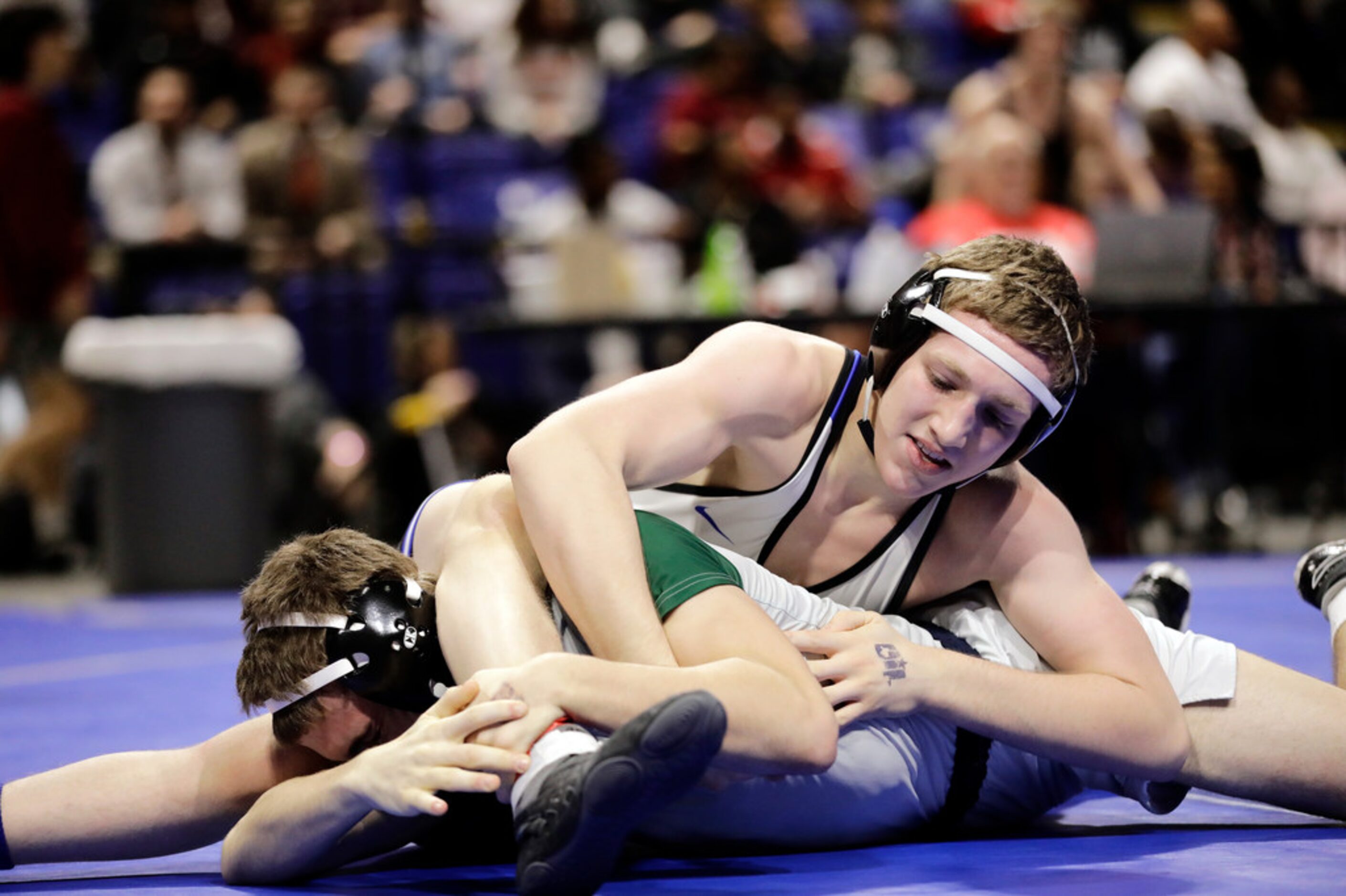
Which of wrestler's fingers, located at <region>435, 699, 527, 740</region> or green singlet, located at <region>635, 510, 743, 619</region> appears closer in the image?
wrestler's fingers, located at <region>435, 699, 527, 740</region>

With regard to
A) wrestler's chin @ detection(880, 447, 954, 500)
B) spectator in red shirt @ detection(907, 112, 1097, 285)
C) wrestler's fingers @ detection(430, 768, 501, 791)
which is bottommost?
wrestler's fingers @ detection(430, 768, 501, 791)

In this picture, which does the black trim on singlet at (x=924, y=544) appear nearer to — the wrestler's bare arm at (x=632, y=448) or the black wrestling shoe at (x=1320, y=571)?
the wrestler's bare arm at (x=632, y=448)

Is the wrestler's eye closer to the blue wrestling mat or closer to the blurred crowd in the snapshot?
the blue wrestling mat

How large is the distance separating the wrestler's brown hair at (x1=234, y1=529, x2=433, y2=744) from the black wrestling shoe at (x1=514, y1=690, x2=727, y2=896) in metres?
0.51

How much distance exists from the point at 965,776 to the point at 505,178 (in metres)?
6.82

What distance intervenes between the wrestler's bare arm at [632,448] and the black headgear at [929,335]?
103mm

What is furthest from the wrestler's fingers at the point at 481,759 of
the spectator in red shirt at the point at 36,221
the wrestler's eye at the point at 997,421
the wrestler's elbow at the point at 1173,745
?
the spectator in red shirt at the point at 36,221

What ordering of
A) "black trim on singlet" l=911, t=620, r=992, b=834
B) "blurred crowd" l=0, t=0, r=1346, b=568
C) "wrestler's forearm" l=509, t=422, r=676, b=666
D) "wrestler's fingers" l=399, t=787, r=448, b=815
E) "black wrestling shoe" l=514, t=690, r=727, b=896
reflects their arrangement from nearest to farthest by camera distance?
"black wrestling shoe" l=514, t=690, r=727, b=896, "wrestler's fingers" l=399, t=787, r=448, b=815, "wrestler's forearm" l=509, t=422, r=676, b=666, "black trim on singlet" l=911, t=620, r=992, b=834, "blurred crowd" l=0, t=0, r=1346, b=568

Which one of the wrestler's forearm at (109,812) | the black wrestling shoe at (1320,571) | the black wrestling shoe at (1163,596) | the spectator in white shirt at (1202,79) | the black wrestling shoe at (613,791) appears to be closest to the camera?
the black wrestling shoe at (613,791)

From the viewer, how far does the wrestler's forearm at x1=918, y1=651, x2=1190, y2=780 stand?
233 cm

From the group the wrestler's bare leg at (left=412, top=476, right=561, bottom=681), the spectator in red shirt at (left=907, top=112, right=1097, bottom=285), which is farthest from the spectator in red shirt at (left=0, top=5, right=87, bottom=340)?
the wrestler's bare leg at (left=412, top=476, right=561, bottom=681)

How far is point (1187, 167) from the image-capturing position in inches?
312

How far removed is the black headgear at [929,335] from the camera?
2391 millimetres

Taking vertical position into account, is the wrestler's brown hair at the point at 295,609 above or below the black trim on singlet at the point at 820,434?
below
